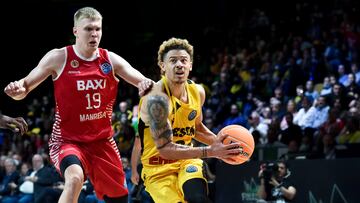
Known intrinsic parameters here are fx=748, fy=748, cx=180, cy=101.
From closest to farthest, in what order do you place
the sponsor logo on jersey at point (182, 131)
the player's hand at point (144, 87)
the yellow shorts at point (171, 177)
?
the player's hand at point (144, 87) → the yellow shorts at point (171, 177) → the sponsor logo on jersey at point (182, 131)

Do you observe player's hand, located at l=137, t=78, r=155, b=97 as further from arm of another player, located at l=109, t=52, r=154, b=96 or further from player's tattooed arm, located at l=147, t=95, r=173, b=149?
arm of another player, located at l=109, t=52, r=154, b=96

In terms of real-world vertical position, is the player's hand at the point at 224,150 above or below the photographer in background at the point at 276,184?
above

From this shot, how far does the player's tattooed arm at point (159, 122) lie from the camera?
6.84 metres

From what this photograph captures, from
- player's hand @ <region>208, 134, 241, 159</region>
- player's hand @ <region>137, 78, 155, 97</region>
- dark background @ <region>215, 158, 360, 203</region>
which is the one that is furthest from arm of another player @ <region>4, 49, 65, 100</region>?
dark background @ <region>215, 158, 360, 203</region>

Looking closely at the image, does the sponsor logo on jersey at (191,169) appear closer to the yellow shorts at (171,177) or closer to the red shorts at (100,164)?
the yellow shorts at (171,177)

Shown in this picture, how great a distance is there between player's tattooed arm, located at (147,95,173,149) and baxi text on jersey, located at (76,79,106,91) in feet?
3.25

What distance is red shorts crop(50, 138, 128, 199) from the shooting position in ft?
25.1

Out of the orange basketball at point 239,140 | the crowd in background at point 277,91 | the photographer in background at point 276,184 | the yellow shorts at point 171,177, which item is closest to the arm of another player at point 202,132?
the yellow shorts at point 171,177

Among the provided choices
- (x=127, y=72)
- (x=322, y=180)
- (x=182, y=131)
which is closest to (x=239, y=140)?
(x=182, y=131)

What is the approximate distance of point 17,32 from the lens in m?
25.9

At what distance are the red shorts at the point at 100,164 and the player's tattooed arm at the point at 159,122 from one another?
3.31ft

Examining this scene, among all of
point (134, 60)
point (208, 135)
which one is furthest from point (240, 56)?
point (208, 135)

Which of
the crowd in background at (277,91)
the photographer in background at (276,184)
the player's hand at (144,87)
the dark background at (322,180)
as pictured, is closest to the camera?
the player's hand at (144,87)

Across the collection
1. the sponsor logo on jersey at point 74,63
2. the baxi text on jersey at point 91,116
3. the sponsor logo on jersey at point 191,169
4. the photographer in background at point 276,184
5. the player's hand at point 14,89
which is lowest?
the photographer in background at point 276,184
